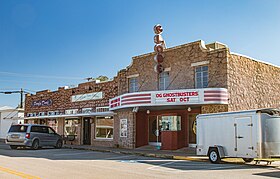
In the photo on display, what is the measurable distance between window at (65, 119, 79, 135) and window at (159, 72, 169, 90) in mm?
10875

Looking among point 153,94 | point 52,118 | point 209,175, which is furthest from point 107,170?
point 52,118

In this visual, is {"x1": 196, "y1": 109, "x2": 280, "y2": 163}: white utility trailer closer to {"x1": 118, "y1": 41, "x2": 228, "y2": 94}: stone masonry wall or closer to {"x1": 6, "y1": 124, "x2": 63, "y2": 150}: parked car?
{"x1": 118, "y1": 41, "x2": 228, "y2": 94}: stone masonry wall

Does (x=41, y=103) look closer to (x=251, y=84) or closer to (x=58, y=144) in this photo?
(x=58, y=144)

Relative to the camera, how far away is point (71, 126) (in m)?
32.2

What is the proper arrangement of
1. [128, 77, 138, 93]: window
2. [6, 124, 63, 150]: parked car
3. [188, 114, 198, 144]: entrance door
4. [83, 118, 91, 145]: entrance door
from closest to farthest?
[188, 114, 198, 144]: entrance door, [6, 124, 63, 150]: parked car, [128, 77, 138, 93]: window, [83, 118, 91, 145]: entrance door

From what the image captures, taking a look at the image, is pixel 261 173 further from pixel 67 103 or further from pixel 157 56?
pixel 67 103

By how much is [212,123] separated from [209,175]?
15.2 ft

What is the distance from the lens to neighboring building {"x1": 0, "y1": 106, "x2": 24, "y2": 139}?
4327 centimetres

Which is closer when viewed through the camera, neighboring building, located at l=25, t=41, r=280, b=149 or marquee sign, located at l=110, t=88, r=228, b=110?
marquee sign, located at l=110, t=88, r=228, b=110

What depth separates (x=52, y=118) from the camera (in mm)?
34688

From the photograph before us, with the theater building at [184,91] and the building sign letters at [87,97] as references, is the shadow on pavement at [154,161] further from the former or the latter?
the building sign letters at [87,97]

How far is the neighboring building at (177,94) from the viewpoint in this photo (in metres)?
20.3

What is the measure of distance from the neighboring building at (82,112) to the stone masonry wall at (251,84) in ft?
33.8

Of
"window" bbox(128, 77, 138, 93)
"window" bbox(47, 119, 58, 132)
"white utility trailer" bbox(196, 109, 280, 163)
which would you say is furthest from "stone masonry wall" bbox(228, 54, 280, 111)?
Answer: "window" bbox(47, 119, 58, 132)
